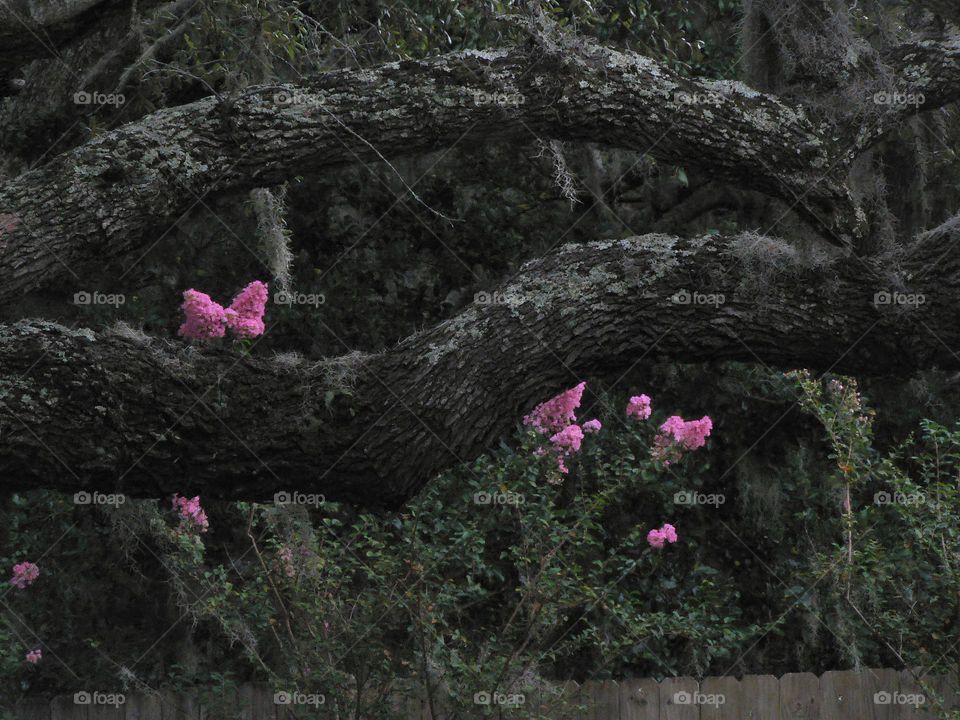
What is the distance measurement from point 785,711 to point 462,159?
328 cm

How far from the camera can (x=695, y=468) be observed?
667cm

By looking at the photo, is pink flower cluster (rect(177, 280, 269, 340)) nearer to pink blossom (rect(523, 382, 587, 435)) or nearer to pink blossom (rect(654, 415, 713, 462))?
pink blossom (rect(523, 382, 587, 435))

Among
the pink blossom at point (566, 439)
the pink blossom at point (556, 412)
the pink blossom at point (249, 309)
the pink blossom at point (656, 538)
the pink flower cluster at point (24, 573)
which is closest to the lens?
the pink blossom at point (249, 309)

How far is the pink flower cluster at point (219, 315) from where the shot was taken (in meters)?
3.76

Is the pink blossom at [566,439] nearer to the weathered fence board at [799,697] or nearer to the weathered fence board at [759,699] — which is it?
the weathered fence board at [759,699]

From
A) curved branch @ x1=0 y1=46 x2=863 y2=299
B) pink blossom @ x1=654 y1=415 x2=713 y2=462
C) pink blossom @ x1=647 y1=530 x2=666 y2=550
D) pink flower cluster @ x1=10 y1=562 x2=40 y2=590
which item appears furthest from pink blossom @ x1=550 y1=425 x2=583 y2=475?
pink flower cluster @ x1=10 y1=562 x2=40 y2=590

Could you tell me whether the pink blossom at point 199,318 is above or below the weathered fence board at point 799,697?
above

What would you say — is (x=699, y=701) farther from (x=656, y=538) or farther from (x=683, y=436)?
(x=683, y=436)

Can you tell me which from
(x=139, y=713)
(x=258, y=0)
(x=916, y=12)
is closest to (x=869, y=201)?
(x=916, y=12)

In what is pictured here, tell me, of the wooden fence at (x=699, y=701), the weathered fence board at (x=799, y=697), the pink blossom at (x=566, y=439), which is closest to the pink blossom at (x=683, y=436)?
the pink blossom at (x=566, y=439)

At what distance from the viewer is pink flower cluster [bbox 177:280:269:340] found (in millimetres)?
3758

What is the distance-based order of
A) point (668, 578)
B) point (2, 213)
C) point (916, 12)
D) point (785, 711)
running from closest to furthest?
point (2, 213)
point (785, 711)
point (916, 12)
point (668, 578)

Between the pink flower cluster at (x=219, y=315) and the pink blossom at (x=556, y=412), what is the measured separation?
1.04 meters

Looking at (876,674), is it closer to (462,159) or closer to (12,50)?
(462,159)
